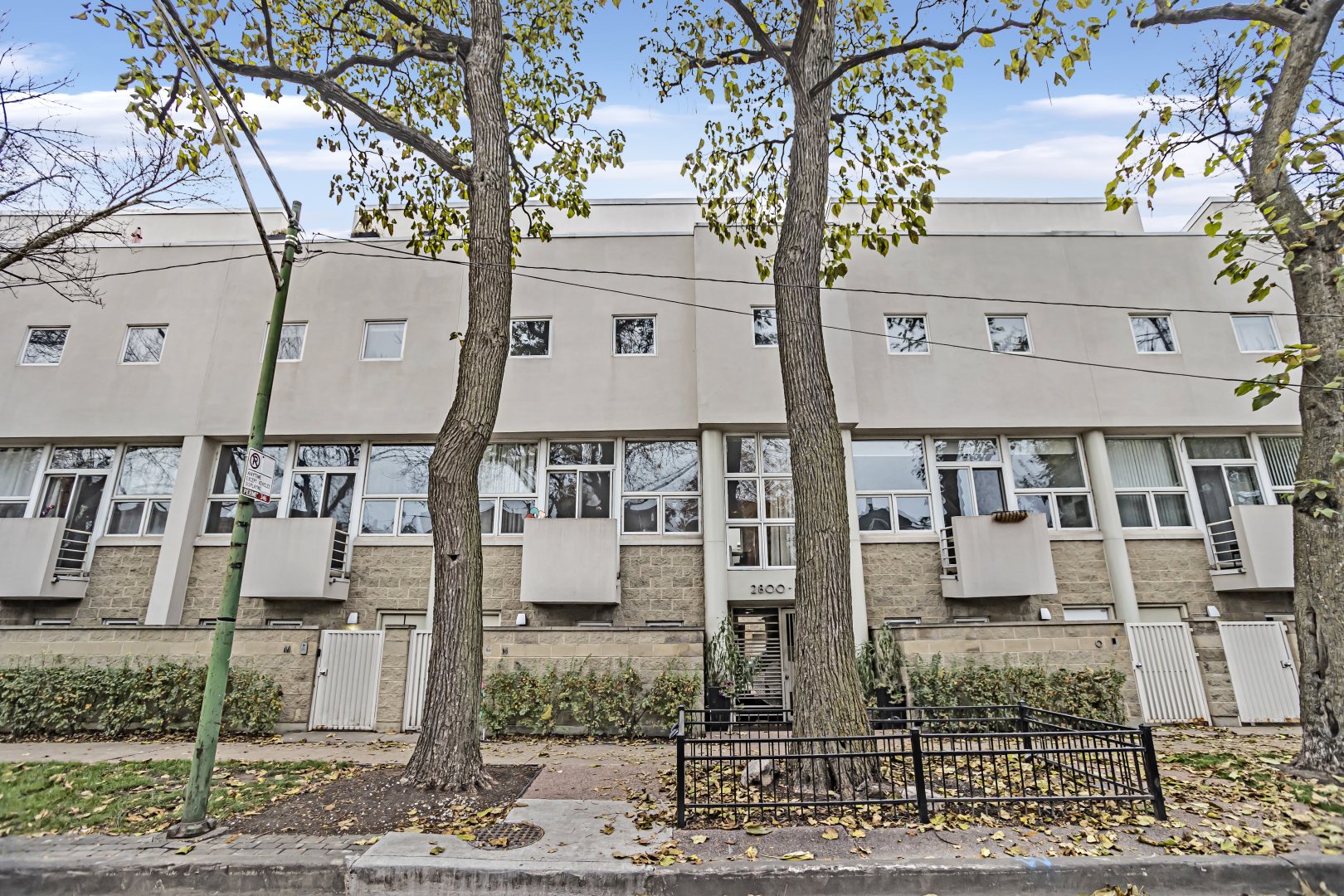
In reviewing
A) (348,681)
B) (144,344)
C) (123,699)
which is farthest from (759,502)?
(144,344)

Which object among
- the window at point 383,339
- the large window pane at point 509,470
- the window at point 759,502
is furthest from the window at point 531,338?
the window at point 759,502

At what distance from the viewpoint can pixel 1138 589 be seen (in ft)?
42.3

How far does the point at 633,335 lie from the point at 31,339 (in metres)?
12.8

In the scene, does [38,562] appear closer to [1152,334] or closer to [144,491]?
[144,491]

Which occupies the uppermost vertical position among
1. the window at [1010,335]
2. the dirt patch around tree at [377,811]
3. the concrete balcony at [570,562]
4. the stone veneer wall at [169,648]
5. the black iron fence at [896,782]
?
the window at [1010,335]

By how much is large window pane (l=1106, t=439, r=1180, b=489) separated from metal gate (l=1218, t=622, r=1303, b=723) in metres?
3.13

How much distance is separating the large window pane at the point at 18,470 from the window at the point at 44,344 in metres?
1.90

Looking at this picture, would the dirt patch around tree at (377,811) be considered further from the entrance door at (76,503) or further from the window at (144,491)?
the entrance door at (76,503)

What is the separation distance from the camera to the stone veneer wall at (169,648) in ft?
36.4

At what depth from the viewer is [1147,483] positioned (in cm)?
1354

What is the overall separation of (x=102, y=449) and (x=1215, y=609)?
72.3ft

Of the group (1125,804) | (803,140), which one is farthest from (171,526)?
(1125,804)

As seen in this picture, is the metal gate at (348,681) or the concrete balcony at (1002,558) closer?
the metal gate at (348,681)

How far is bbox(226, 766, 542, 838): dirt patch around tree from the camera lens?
18.6 ft
